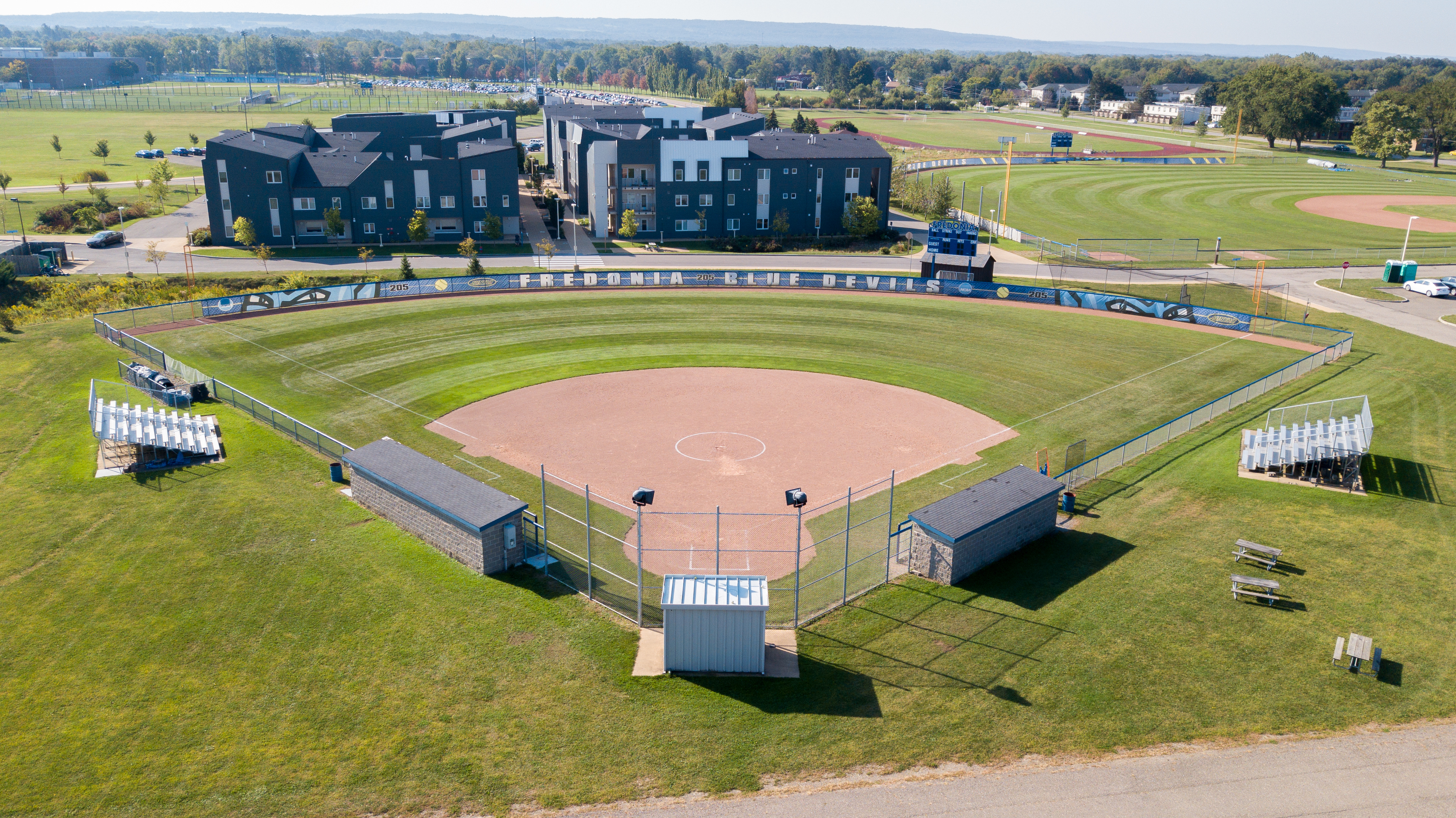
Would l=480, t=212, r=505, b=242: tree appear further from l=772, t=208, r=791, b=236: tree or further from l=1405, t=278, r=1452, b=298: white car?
l=1405, t=278, r=1452, b=298: white car

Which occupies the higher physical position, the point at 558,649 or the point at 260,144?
the point at 260,144

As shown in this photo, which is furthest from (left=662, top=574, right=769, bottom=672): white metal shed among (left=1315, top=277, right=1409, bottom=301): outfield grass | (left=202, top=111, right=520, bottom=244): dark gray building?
(left=202, top=111, right=520, bottom=244): dark gray building

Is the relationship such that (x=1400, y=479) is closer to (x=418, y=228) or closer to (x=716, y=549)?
(x=716, y=549)

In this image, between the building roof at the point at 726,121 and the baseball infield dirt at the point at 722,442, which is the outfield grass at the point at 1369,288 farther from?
the building roof at the point at 726,121

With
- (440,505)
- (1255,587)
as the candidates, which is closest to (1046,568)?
(1255,587)

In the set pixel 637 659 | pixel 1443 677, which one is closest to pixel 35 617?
pixel 637 659
